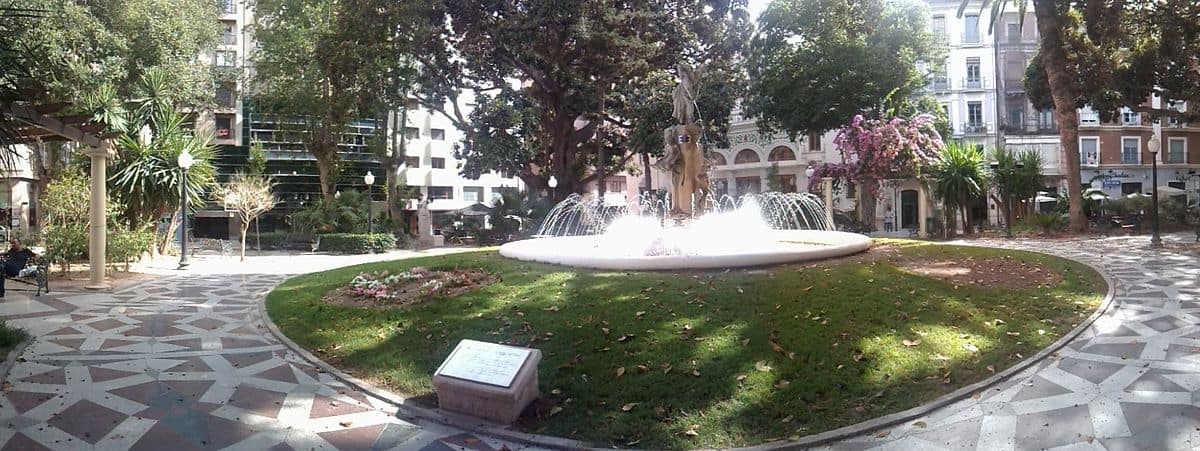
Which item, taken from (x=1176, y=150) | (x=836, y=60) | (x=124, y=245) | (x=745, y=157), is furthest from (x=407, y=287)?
(x=1176, y=150)

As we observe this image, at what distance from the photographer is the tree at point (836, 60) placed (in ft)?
98.3

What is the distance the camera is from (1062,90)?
21.0 m

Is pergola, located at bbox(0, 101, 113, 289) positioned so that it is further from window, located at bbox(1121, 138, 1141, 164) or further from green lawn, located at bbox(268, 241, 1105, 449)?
window, located at bbox(1121, 138, 1141, 164)

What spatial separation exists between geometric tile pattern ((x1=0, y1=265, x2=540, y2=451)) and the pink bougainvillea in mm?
21346

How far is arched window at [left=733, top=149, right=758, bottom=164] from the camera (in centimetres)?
4994

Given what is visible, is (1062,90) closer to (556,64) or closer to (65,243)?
(556,64)

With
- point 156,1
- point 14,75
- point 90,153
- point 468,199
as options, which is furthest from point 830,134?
point 14,75

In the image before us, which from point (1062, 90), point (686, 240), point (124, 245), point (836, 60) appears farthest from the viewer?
point (836, 60)

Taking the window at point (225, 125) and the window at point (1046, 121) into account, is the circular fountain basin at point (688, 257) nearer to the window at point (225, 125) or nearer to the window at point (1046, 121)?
the window at point (1046, 121)

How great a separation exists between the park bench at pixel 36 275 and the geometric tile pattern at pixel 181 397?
2.72m

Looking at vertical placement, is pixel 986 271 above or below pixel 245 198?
below

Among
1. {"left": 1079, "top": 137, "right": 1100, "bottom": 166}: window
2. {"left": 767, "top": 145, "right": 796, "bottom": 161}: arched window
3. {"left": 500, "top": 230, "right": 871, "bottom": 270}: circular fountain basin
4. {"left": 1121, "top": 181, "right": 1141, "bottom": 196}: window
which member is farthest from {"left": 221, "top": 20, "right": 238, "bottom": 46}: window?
{"left": 1121, "top": 181, "right": 1141, "bottom": 196}: window

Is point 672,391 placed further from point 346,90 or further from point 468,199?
point 468,199

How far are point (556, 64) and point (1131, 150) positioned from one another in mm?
38147
